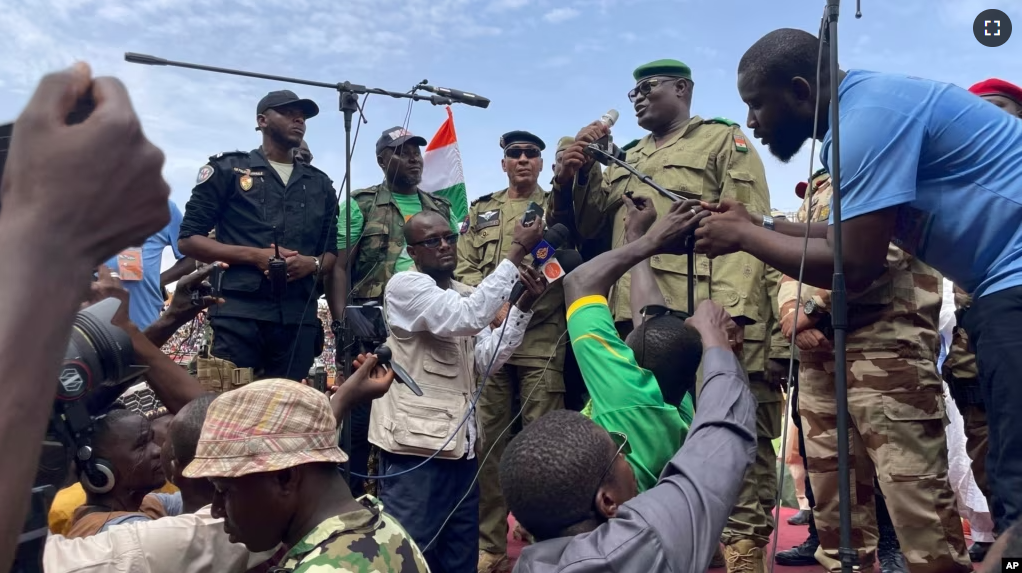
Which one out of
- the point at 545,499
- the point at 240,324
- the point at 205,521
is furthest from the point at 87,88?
the point at 240,324

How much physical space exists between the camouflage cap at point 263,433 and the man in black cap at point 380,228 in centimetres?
297

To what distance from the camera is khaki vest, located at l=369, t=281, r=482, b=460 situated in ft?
13.6

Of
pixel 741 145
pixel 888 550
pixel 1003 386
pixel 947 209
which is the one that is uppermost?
pixel 741 145

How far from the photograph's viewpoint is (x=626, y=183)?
4891 millimetres

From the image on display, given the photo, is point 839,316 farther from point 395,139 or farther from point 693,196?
point 395,139

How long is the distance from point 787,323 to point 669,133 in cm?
145

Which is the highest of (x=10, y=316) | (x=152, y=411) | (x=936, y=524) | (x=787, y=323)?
(x=10, y=316)

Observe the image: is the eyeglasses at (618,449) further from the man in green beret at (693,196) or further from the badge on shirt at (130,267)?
the badge on shirt at (130,267)

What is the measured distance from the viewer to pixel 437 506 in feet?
13.4

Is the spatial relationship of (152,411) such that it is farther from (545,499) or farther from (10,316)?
(10,316)

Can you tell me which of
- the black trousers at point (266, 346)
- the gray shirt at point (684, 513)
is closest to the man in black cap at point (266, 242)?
the black trousers at point (266, 346)

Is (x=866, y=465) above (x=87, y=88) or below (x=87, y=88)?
below

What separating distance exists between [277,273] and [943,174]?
3.33 m

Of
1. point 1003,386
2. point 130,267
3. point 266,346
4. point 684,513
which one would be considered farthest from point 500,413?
point 684,513
